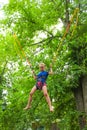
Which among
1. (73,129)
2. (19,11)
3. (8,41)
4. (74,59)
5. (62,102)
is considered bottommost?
(73,129)

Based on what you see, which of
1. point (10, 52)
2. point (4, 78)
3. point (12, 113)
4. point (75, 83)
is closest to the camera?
point (75, 83)

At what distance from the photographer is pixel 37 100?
17.6m

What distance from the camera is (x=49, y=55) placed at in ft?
59.1

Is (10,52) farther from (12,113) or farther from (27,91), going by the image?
(12,113)

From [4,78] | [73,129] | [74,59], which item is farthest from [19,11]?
[4,78]

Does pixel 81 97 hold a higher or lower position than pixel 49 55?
lower

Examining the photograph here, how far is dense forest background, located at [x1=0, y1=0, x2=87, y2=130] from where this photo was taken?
55.9 feet

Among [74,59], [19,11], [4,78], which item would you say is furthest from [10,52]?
[4,78]

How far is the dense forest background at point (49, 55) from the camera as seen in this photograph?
55.9ft

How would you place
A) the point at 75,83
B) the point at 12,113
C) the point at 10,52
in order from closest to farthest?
1. the point at 75,83
2. the point at 10,52
3. the point at 12,113

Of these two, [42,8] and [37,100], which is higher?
[42,8]

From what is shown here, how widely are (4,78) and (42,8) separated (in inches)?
409

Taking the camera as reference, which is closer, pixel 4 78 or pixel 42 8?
pixel 42 8

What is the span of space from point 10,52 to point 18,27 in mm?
1485
